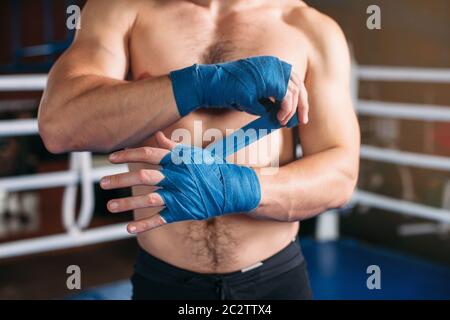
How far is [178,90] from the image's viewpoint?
110 centimetres

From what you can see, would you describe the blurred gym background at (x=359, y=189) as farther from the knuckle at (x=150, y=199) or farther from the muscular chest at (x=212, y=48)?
the knuckle at (x=150, y=199)

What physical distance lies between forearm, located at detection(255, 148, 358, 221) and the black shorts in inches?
7.3

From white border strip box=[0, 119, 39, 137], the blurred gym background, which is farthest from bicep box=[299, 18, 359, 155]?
white border strip box=[0, 119, 39, 137]

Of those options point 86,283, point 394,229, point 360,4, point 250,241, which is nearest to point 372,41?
point 360,4

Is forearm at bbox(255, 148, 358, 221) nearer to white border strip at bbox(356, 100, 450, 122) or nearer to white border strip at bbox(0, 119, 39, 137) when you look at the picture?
white border strip at bbox(0, 119, 39, 137)

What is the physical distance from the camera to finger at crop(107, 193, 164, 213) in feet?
3.48

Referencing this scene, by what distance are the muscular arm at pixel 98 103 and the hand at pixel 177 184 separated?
6 cm

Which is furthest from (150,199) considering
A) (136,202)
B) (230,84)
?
(230,84)

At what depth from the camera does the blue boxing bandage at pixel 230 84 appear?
1.09m

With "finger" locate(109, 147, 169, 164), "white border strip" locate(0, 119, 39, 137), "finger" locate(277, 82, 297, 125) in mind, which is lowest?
"white border strip" locate(0, 119, 39, 137)

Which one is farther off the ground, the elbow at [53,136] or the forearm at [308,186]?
the elbow at [53,136]

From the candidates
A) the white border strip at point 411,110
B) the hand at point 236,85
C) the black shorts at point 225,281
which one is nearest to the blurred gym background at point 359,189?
the white border strip at point 411,110

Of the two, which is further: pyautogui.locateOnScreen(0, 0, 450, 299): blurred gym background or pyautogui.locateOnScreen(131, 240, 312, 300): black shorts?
pyautogui.locateOnScreen(0, 0, 450, 299): blurred gym background
